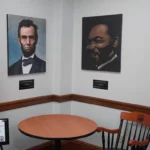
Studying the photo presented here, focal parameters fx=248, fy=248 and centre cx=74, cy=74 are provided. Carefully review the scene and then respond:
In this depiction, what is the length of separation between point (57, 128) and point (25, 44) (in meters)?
1.19

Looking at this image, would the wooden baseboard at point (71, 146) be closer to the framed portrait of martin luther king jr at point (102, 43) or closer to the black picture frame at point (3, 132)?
the black picture frame at point (3, 132)

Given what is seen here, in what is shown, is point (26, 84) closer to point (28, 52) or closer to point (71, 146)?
point (28, 52)

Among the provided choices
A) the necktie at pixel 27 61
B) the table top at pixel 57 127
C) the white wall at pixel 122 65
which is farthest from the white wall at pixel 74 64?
the table top at pixel 57 127

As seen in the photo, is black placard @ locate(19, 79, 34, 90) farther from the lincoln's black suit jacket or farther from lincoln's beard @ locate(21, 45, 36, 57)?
lincoln's beard @ locate(21, 45, 36, 57)

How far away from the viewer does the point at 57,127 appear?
2.78 m

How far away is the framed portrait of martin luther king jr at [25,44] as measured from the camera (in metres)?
3.09

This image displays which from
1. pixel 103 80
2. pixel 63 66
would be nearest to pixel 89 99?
pixel 103 80

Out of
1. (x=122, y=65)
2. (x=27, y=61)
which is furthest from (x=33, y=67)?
(x=122, y=65)

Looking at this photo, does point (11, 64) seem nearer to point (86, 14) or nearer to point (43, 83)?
point (43, 83)

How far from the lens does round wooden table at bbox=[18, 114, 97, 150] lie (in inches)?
100

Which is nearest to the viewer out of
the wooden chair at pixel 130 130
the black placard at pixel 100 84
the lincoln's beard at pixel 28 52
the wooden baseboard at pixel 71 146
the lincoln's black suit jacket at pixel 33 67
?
the wooden chair at pixel 130 130

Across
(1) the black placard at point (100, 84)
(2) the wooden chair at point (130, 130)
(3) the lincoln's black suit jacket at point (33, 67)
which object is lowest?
(2) the wooden chair at point (130, 130)

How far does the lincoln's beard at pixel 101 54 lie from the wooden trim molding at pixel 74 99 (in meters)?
0.54

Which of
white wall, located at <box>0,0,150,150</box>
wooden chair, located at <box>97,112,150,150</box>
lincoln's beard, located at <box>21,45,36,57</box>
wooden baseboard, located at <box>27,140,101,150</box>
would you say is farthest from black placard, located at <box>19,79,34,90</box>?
wooden chair, located at <box>97,112,150,150</box>
